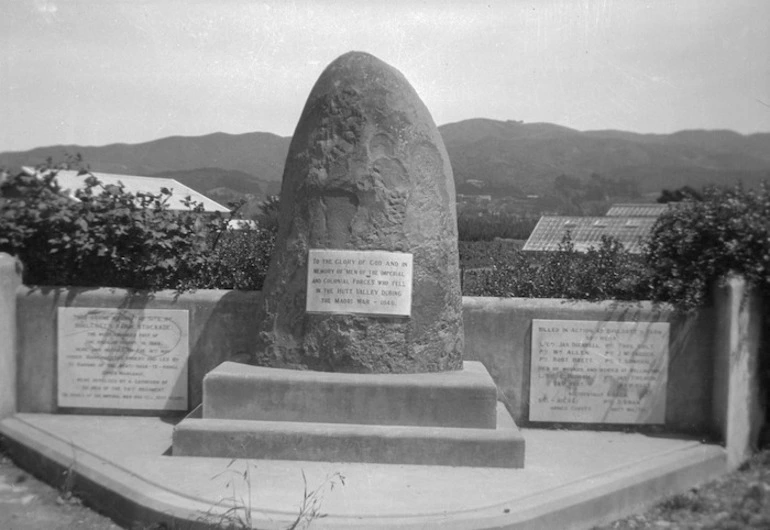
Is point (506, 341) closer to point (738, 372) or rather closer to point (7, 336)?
point (738, 372)

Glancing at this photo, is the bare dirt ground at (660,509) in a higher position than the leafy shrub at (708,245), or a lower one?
lower

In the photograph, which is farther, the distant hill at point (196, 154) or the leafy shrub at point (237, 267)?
the distant hill at point (196, 154)

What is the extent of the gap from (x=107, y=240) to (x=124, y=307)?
0.72 m

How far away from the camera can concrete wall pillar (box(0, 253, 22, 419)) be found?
21.4 ft

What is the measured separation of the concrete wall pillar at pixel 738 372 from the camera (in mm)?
5918

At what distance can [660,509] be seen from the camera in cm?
500

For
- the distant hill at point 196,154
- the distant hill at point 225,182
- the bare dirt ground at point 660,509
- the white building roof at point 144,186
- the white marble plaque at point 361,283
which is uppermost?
the distant hill at point 196,154

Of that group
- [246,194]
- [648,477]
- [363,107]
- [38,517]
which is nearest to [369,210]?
[363,107]

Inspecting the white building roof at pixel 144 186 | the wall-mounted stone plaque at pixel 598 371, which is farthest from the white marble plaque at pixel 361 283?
the white building roof at pixel 144 186

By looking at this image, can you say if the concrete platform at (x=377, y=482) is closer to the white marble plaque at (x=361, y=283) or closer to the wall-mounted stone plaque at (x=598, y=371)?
the wall-mounted stone plaque at (x=598, y=371)

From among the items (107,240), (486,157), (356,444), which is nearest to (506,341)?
(356,444)

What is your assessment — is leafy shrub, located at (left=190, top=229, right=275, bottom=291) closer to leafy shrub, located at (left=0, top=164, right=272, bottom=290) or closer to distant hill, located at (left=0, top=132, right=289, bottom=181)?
leafy shrub, located at (left=0, top=164, right=272, bottom=290)

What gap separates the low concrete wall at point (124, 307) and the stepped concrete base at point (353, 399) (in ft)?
3.68

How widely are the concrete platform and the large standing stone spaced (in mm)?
1017
